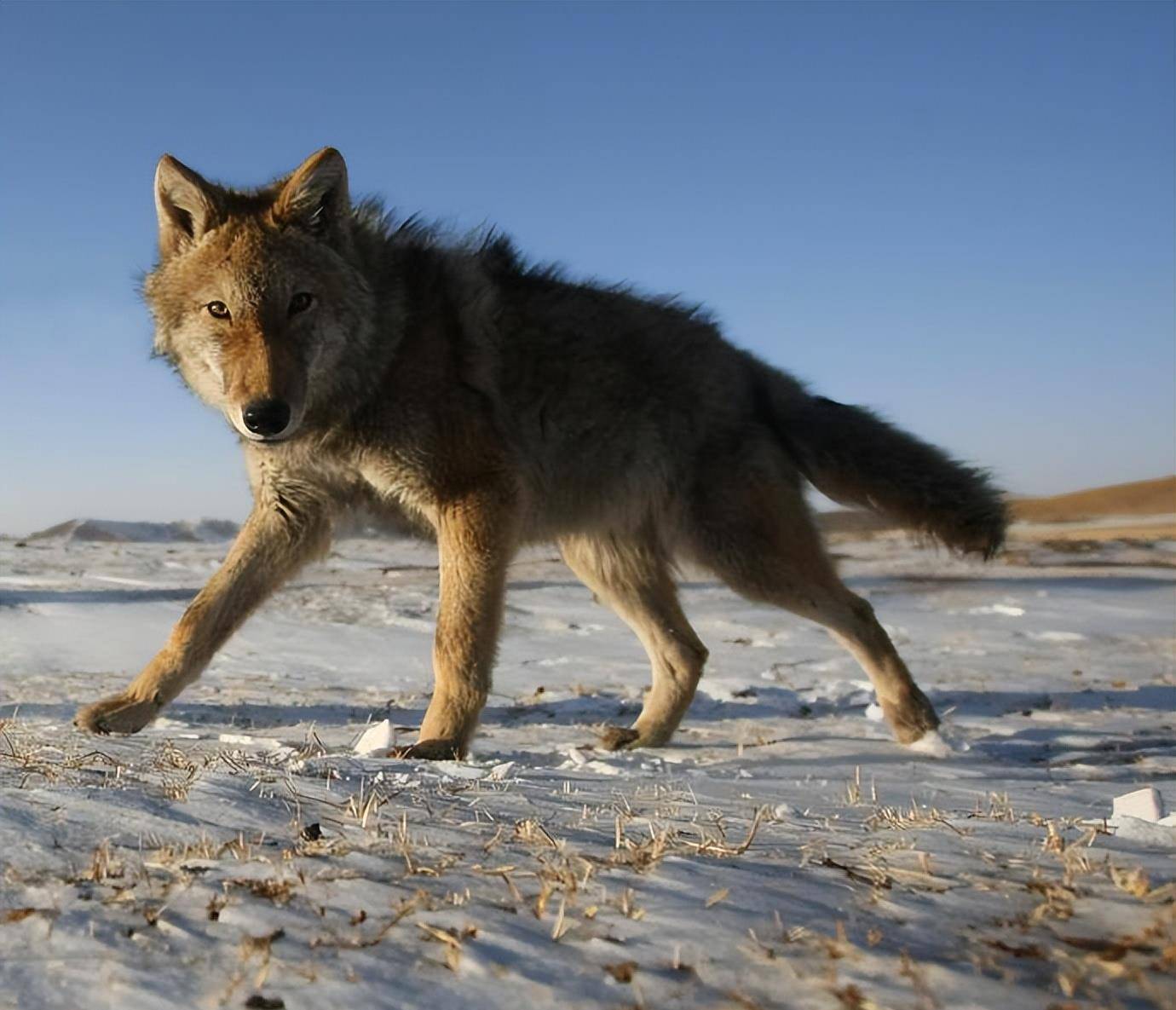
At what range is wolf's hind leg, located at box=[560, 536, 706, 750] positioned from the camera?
609 cm

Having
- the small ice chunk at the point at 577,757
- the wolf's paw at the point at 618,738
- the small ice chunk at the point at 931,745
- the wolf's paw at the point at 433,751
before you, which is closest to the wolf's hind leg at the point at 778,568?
the small ice chunk at the point at 931,745

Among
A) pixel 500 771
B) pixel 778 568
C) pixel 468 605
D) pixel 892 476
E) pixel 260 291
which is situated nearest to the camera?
pixel 500 771

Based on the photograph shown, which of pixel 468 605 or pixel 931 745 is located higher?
pixel 468 605

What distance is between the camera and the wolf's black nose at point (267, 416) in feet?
14.7

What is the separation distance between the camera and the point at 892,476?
629 centimetres

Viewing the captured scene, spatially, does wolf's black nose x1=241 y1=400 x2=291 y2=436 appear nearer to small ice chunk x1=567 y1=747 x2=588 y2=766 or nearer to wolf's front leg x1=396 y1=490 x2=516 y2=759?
wolf's front leg x1=396 y1=490 x2=516 y2=759

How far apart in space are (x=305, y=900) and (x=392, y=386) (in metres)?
3.51

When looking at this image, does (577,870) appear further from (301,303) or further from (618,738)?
(618,738)

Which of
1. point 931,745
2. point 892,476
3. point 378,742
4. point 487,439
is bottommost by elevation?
point 931,745


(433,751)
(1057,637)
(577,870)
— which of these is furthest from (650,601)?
(1057,637)

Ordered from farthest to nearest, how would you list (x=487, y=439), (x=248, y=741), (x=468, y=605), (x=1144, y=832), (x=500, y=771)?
1. (x=487, y=439)
2. (x=468, y=605)
3. (x=248, y=741)
4. (x=500, y=771)
5. (x=1144, y=832)

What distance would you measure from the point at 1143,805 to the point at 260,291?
3.89 metres

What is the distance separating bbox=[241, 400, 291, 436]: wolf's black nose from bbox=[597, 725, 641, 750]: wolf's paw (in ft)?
7.55

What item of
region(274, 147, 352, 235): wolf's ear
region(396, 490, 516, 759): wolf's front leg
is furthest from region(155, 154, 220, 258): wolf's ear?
region(396, 490, 516, 759): wolf's front leg
